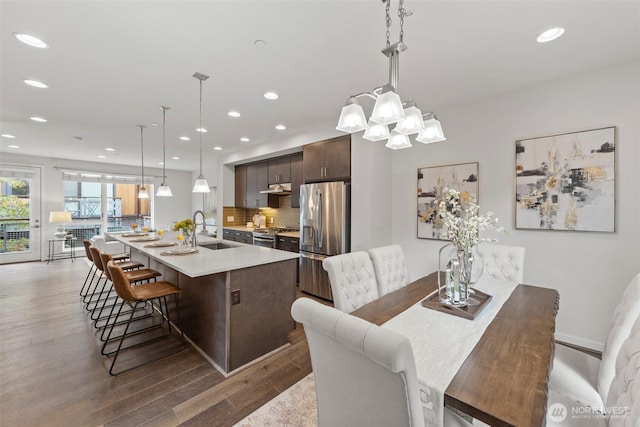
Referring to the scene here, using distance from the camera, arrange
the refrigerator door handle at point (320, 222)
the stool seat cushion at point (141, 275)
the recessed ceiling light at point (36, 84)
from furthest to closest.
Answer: the refrigerator door handle at point (320, 222), the stool seat cushion at point (141, 275), the recessed ceiling light at point (36, 84)

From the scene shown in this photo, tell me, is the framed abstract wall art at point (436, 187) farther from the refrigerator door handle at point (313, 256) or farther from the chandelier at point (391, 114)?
the chandelier at point (391, 114)

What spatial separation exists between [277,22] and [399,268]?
214 centimetres

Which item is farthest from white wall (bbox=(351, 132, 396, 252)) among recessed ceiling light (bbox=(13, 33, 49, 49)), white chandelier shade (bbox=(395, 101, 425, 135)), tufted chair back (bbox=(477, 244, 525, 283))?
recessed ceiling light (bbox=(13, 33, 49, 49))

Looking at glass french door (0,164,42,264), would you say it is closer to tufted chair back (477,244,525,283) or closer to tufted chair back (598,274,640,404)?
tufted chair back (477,244,525,283)

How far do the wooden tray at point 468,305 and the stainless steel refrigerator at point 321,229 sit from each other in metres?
1.94

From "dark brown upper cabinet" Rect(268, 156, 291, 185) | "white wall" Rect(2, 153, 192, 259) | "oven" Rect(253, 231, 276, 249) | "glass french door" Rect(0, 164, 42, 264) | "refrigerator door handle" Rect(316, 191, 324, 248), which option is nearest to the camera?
"refrigerator door handle" Rect(316, 191, 324, 248)

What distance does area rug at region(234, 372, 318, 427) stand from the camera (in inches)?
65.5

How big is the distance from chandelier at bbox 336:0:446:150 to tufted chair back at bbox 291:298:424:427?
0.97 m

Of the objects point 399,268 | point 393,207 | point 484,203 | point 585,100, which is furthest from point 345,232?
point 585,100

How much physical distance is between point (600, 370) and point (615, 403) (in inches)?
18.8

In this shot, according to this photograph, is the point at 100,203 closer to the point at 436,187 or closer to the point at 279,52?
the point at 279,52

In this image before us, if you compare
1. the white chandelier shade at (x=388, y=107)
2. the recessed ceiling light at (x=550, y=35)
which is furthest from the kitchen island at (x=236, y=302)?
the recessed ceiling light at (x=550, y=35)

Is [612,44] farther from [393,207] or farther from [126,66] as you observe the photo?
[126,66]

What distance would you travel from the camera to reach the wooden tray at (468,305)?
1490 mm
